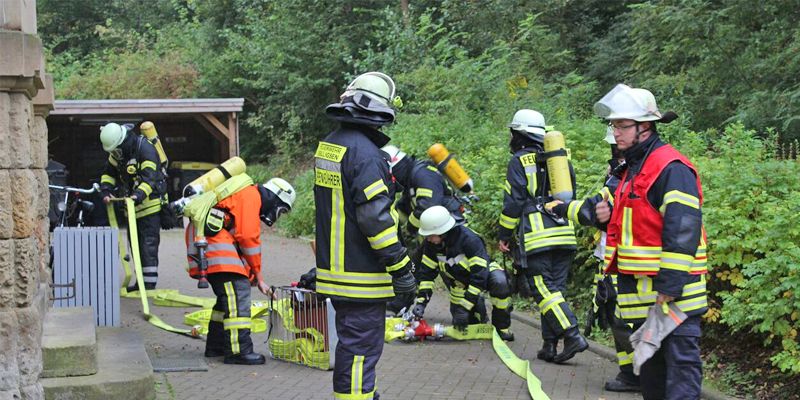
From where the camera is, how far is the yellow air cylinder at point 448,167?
9.43 metres

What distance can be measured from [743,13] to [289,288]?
940 centimetres

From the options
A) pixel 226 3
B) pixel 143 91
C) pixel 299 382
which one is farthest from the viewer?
pixel 226 3

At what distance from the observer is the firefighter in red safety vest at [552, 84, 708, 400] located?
5.19 metres

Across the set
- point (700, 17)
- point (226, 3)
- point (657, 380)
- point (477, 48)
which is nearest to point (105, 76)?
point (226, 3)

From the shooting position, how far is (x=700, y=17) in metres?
15.0

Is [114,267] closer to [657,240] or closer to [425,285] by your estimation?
[425,285]

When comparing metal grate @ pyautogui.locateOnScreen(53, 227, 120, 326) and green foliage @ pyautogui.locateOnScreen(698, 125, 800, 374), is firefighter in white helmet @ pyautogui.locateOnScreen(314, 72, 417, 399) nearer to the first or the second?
green foliage @ pyautogui.locateOnScreen(698, 125, 800, 374)

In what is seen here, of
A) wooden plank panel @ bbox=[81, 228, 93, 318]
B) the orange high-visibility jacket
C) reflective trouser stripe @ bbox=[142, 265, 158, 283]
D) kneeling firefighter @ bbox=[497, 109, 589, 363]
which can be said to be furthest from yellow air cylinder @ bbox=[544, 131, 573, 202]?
reflective trouser stripe @ bbox=[142, 265, 158, 283]

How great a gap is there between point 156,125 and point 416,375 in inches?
816

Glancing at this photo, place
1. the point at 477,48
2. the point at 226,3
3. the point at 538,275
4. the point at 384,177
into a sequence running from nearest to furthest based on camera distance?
the point at 384,177 < the point at 538,275 < the point at 477,48 < the point at 226,3

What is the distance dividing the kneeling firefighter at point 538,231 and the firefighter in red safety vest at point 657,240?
2426 mm

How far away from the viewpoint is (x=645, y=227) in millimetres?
5410

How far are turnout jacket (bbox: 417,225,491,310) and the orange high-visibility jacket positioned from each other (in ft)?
6.00

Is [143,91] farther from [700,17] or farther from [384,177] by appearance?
[384,177]
